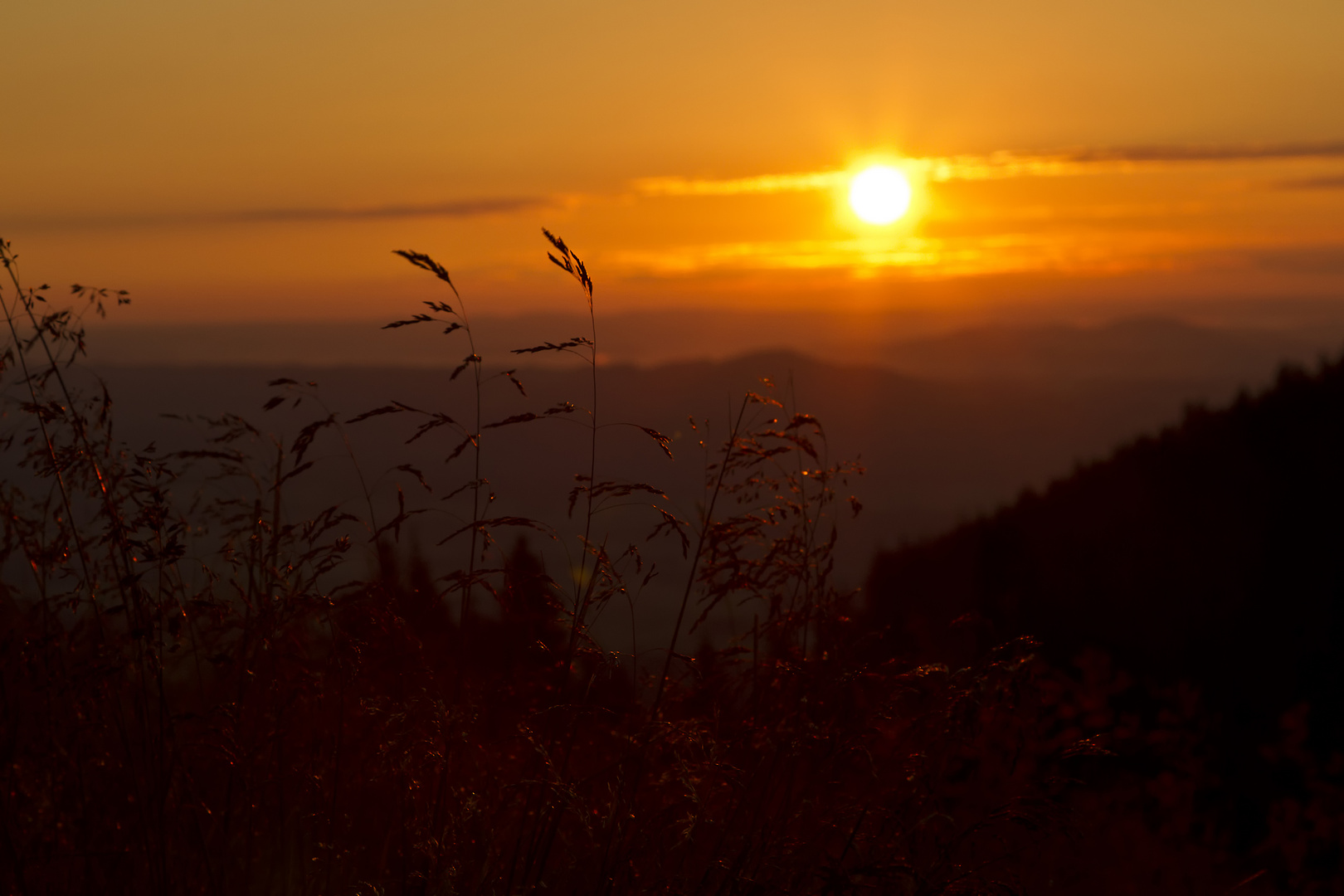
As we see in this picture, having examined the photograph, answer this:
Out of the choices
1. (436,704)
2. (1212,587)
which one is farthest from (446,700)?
(1212,587)

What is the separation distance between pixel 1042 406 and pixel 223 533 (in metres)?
43.2

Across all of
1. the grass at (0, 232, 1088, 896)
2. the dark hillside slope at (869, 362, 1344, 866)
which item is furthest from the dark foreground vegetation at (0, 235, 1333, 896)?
the dark hillside slope at (869, 362, 1344, 866)

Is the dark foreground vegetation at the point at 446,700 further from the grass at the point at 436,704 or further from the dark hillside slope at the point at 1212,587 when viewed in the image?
the dark hillside slope at the point at 1212,587

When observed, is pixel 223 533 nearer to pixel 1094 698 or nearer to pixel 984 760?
pixel 984 760

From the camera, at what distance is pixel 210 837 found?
9.00 ft

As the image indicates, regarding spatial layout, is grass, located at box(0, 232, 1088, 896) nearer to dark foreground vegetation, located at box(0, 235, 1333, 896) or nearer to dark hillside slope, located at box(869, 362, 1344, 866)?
dark foreground vegetation, located at box(0, 235, 1333, 896)

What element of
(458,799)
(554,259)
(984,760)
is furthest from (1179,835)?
(554,259)

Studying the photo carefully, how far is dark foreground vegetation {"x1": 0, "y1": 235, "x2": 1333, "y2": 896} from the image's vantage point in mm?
2379

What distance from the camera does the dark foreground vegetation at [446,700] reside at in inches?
93.7

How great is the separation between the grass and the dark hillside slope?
2.65m

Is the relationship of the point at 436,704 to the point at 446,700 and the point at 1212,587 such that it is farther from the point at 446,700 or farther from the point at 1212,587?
the point at 1212,587

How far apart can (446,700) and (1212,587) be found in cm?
666

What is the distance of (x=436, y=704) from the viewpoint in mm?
2303

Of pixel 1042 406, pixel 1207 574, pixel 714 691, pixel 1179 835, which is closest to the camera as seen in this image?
pixel 714 691
